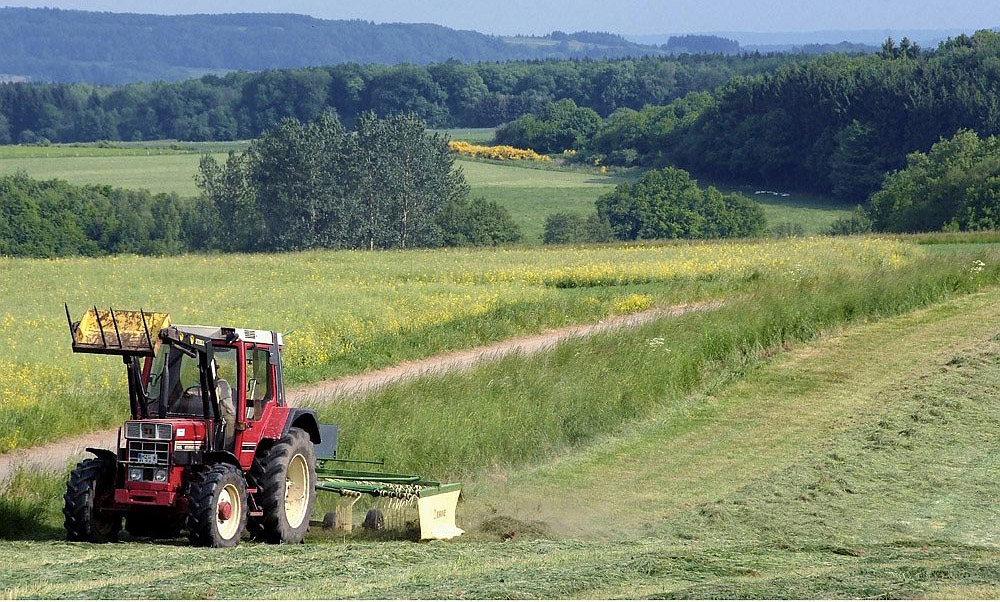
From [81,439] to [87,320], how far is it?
668cm

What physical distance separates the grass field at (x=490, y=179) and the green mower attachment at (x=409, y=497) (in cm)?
8166

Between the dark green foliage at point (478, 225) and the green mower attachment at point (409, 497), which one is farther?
the dark green foliage at point (478, 225)

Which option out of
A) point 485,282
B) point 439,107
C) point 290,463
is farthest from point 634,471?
point 439,107

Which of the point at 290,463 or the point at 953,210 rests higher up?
the point at 290,463

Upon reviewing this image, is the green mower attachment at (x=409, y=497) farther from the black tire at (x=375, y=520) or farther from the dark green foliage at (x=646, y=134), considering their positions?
the dark green foliage at (x=646, y=134)

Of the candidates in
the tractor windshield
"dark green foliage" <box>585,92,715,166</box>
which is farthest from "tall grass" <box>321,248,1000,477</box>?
"dark green foliage" <box>585,92,715,166</box>

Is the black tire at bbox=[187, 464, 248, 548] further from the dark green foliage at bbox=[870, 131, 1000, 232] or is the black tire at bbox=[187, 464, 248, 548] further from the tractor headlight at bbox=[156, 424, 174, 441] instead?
the dark green foliage at bbox=[870, 131, 1000, 232]

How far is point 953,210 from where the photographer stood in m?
76.4

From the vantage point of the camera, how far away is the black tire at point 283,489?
11.8 meters

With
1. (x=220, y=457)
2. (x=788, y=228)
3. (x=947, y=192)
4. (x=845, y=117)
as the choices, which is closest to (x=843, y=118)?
(x=845, y=117)

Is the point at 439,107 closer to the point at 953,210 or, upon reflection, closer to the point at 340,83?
the point at 340,83

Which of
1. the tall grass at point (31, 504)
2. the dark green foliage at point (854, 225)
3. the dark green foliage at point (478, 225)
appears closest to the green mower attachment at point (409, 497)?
the tall grass at point (31, 504)

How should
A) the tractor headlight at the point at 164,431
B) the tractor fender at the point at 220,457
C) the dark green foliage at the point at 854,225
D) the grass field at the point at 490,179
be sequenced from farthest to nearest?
the grass field at the point at 490,179, the dark green foliage at the point at 854,225, the tractor fender at the point at 220,457, the tractor headlight at the point at 164,431

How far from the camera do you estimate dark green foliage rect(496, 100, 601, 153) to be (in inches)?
5822
